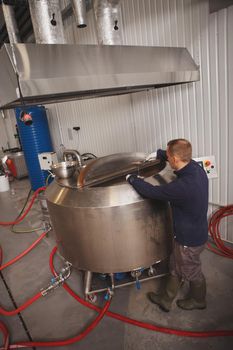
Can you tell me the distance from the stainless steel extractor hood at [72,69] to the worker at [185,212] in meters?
0.47

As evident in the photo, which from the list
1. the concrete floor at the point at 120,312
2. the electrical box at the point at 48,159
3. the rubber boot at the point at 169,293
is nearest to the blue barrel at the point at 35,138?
the electrical box at the point at 48,159

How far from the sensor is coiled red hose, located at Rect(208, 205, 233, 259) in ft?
6.62

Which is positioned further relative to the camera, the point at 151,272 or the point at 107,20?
the point at 151,272

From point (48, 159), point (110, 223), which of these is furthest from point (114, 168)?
point (48, 159)

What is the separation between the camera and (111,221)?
4.48ft

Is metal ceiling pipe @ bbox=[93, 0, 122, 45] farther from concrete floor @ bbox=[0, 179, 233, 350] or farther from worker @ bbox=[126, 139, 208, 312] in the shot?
concrete floor @ bbox=[0, 179, 233, 350]

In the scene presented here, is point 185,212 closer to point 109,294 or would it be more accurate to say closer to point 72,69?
point 109,294

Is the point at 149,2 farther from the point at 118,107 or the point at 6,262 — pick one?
the point at 6,262

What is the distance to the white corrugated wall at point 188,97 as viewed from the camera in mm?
1751

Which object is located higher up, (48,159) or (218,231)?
(48,159)

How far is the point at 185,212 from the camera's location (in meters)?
1.35

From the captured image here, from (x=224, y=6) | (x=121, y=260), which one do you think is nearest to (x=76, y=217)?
(x=121, y=260)

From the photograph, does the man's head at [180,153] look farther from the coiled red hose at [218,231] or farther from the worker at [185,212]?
the coiled red hose at [218,231]

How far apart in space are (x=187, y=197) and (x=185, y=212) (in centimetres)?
13
